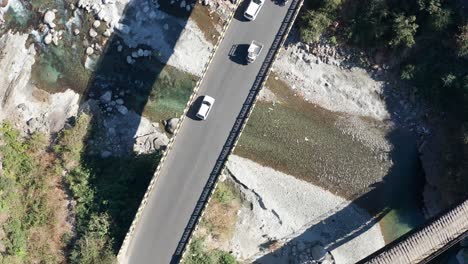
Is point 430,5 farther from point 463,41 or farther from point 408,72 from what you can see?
point 408,72

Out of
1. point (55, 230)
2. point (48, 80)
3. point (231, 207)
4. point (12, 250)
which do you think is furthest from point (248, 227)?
point (48, 80)

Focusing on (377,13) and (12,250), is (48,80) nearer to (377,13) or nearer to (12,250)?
(12,250)

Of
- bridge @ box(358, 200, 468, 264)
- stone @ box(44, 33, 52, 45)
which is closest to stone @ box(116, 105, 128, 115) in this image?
stone @ box(44, 33, 52, 45)

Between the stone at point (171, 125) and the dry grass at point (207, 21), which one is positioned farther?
the dry grass at point (207, 21)

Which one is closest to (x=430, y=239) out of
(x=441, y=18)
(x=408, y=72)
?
(x=408, y=72)

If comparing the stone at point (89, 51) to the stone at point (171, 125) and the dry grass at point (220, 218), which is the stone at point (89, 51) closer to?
the stone at point (171, 125)

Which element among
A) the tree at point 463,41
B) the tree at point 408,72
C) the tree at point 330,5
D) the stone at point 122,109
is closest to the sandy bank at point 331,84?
the tree at point 408,72

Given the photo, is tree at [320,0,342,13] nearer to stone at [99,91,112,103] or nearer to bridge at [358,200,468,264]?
bridge at [358,200,468,264]
